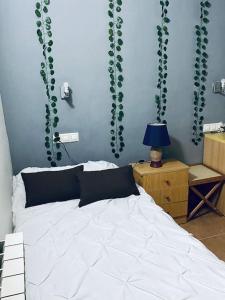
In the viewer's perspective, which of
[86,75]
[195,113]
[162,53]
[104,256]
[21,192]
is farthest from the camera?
[195,113]

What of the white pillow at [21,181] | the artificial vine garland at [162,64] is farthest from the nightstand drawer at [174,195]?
the artificial vine garland at [162,64]

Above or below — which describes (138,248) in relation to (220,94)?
below

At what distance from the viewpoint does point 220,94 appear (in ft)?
11.4

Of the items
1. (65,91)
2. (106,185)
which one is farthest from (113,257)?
(65,91)

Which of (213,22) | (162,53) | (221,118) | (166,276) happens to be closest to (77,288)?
(166,276)

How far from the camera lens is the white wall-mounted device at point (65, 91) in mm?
2840

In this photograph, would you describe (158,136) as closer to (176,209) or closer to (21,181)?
(176,209)

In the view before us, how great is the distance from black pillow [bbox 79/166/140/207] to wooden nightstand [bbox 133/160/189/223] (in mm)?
324

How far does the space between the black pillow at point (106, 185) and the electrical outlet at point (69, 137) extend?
1.68 ft

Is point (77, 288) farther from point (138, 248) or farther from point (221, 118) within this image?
point (221, 118)

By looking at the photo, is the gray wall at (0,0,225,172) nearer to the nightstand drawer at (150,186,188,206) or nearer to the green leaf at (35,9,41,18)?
the green leaf at (35,9,41,18)

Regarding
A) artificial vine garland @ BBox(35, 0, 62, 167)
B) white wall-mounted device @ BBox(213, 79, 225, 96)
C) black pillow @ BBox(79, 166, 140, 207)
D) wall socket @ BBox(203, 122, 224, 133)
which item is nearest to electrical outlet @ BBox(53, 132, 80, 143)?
artificial vine garland @ BBox(35, 0, 62, 167)

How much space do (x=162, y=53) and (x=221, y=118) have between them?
3.45 feet

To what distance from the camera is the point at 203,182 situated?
126 inches
